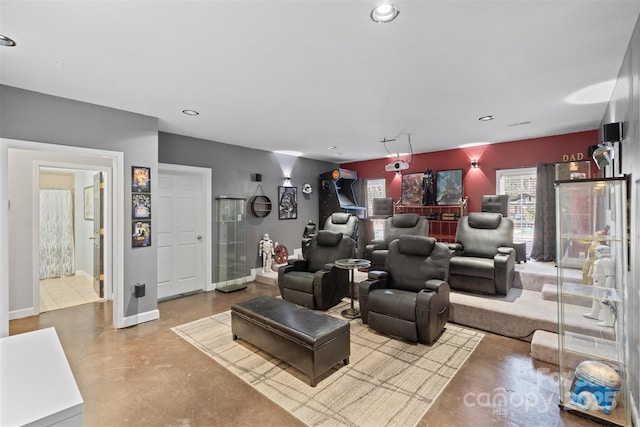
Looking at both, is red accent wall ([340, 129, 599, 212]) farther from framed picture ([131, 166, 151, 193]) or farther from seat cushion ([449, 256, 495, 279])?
framed picture ([131, 166, 151, 193])

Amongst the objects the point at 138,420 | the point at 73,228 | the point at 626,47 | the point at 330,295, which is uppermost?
the point at 626,47

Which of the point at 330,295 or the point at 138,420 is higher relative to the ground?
the point at 330,295

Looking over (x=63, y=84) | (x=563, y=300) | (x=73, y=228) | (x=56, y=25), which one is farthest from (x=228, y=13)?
(x=73, y=228)

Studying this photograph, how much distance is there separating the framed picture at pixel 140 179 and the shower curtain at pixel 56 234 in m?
3.65

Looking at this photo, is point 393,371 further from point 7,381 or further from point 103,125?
point 103,125

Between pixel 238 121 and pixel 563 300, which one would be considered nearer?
pixel 563 300

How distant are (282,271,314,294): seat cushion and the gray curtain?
12.8 ft

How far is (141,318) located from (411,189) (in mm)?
5454

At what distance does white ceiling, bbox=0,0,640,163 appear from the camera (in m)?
A: 1.79

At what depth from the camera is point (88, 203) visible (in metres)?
5.58

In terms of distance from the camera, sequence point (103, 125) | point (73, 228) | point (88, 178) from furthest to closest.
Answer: point (73, 228) < point (88, 178) < point (103, 125)

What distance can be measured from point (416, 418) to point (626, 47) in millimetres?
3152

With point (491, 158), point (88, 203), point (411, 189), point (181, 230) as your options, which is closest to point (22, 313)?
point (181, 230)

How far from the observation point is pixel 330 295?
13.5ft
